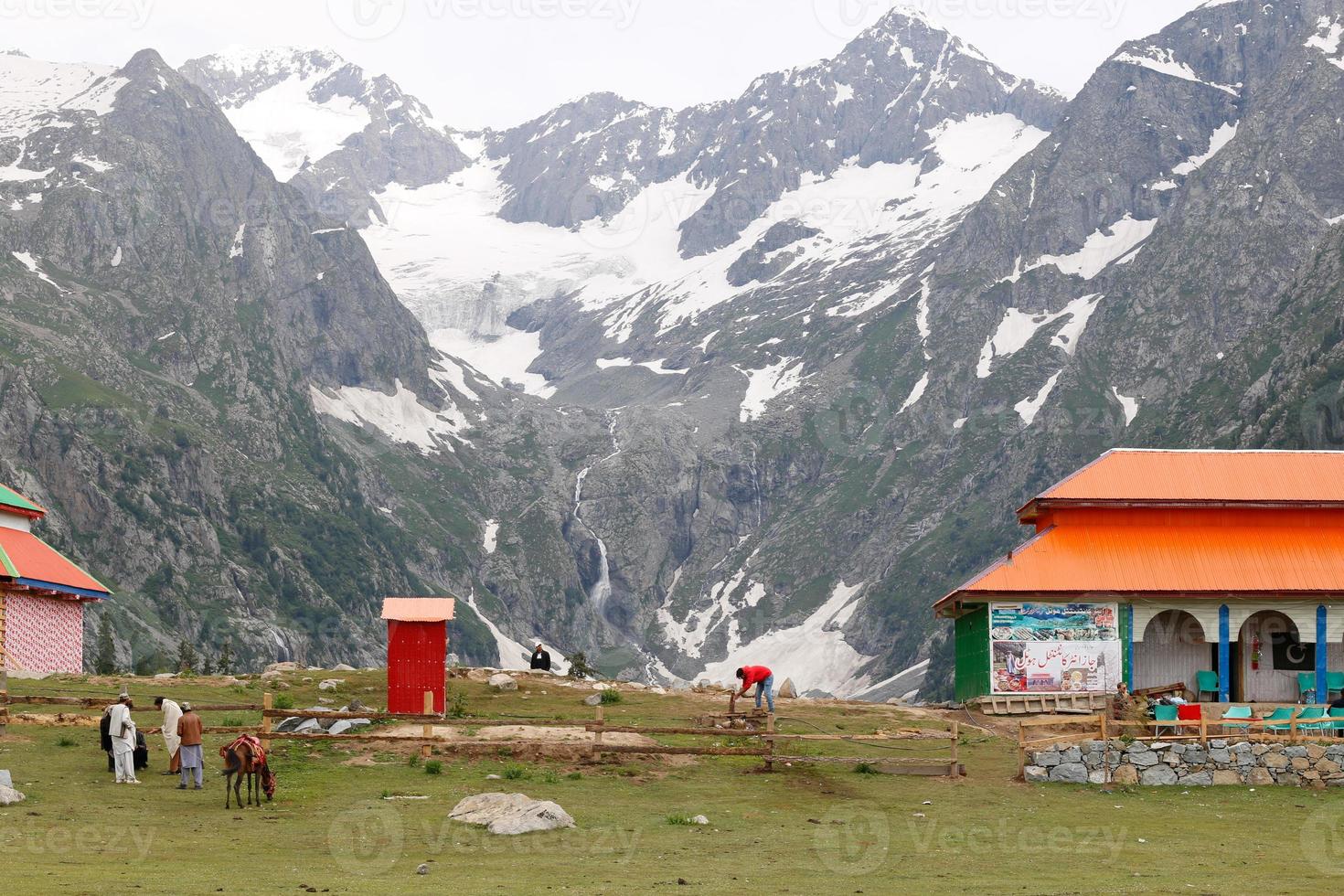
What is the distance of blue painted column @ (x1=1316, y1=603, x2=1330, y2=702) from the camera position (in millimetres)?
66188

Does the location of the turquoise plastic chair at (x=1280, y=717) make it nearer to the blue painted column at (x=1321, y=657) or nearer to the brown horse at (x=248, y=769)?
the blue painted column at (x=1321, y=657)

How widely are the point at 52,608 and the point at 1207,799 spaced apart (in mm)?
52145

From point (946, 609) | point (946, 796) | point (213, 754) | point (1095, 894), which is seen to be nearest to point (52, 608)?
Result: point (213, 754)

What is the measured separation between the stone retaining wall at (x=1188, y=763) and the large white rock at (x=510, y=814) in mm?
15430

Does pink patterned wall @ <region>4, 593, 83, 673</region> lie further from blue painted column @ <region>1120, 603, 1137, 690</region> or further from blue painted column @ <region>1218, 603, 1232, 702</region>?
blue painted column @ <region>1218, 603, 1232, 702</region>

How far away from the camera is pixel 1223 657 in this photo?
67.2 m

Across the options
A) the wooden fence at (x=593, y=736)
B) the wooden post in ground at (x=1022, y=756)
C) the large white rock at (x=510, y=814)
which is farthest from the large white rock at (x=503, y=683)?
the large white rock at (x=510, y=814)

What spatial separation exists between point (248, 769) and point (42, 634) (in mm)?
38617

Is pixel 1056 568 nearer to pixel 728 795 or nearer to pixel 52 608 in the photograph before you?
pixel 728 795

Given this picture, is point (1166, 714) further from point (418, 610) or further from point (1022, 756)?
point (418, 610)

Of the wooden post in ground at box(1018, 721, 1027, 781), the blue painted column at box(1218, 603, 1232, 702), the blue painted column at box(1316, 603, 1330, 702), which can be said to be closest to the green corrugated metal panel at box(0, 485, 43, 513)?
the wooden post in ground at box(1018, 721, 1027, 781)

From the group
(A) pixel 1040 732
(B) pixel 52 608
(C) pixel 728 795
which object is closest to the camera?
(C) pixel 728 795

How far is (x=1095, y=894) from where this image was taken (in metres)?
28.1

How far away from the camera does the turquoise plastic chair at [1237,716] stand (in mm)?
44688
